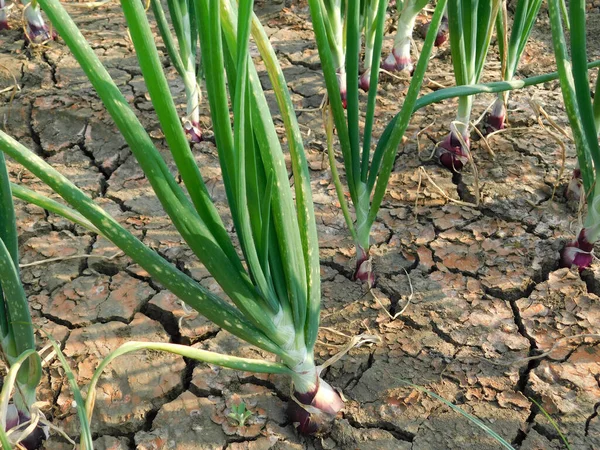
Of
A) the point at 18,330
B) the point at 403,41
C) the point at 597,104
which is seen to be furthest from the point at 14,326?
the point at 403,41

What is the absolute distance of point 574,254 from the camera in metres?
1.70

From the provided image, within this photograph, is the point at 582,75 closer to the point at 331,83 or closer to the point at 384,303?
the point at 331,83

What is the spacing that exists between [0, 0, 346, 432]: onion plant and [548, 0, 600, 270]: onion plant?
61 centimetres

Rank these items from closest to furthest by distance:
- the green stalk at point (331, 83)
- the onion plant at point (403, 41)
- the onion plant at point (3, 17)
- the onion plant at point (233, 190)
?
the onion plant at point (233, 190), the green stalk at point (331, 83), the onion plant at point (403, 41), the onion plant at point (3, 17)

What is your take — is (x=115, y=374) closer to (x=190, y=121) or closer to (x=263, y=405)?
(x=263, y=405)

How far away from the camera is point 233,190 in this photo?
1.10 metres

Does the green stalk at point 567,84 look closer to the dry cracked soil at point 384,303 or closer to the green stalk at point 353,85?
the dry cracked soil at point 384,303

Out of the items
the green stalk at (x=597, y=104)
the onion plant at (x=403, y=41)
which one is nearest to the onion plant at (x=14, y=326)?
the green stalk at (x=597, y=104)

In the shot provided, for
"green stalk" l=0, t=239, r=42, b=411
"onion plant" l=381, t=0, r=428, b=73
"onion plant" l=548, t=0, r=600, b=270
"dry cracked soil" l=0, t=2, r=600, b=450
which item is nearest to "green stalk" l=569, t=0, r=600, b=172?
"onion plant" l=548, t=0, r=600, b=270

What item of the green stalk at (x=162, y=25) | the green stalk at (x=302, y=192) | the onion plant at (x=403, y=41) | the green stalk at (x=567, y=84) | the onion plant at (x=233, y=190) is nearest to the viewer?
the onion plant at (x=233, y=190)

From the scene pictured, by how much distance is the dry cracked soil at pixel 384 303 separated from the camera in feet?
4.72

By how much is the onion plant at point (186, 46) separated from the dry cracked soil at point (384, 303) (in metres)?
0.10

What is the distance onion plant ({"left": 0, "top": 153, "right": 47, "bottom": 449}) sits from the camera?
1115 mm

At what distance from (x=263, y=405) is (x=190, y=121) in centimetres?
101
